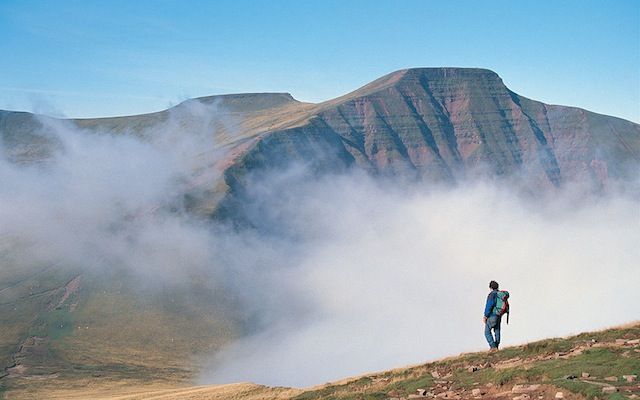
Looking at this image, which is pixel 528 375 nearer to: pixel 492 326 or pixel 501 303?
pixel 501 303

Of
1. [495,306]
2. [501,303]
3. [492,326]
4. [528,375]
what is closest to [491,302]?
[495,306]

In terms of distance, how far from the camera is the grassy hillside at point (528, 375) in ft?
92.4

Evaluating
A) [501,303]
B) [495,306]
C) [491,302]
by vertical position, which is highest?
[491,302]

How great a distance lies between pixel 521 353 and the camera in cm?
3803

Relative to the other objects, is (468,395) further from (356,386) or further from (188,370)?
(188,370)

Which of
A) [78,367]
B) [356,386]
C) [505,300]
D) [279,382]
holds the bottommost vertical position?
[279,382]

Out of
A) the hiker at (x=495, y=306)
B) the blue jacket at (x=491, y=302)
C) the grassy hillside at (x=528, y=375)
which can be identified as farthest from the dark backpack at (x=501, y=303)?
the grassy hillside at (x=528, y=375)

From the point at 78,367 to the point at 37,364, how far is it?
1160 cm

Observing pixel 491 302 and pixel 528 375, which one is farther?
pixel 491 302

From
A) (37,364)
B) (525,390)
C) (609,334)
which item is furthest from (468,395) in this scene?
(37,364)

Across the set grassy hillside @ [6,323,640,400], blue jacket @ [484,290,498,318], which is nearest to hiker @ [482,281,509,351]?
blue jacket @ [484,290,498,318]

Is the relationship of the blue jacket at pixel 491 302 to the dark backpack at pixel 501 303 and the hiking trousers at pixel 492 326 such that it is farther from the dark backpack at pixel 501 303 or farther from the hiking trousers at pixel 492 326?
the hiking trousers at pixel 492 326

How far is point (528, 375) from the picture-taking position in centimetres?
3131

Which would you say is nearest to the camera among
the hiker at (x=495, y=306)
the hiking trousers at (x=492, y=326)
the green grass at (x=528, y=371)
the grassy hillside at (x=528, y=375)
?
the grassy hillside at (x=528, y=375)
